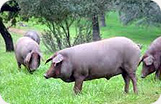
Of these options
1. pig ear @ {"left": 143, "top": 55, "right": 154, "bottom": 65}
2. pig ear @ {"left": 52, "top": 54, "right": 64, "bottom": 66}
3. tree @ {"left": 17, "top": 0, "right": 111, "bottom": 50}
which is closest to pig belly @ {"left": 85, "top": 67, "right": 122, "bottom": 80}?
pig ear @ {"left": 52, "top": 54, "right": 64, "bottom": 66}

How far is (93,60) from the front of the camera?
19.5ft

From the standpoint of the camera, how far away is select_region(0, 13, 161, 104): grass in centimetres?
568

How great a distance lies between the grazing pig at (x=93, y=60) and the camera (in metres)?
5.94

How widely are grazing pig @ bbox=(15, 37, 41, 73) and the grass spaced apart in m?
0.13

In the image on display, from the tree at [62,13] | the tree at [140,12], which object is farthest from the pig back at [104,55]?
the tree at [62,13]

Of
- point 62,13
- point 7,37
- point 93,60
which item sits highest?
point 93,60

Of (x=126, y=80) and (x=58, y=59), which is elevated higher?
(x=58, y=59)

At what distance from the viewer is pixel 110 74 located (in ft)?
20.0

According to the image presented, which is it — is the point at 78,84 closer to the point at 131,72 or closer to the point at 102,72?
the point at 102,72

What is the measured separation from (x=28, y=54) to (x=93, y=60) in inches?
105

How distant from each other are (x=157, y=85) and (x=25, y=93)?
1.96 metres

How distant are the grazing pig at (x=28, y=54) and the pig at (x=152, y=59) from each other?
1889 millimetres

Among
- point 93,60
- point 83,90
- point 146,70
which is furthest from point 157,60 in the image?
point 93,60

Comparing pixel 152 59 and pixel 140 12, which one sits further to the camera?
pixel 140 12
